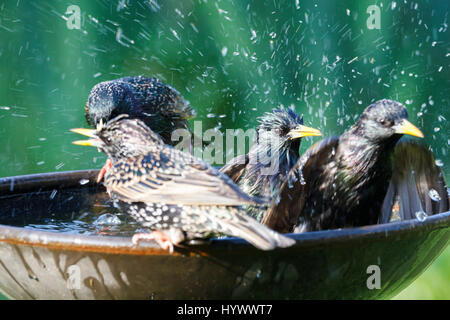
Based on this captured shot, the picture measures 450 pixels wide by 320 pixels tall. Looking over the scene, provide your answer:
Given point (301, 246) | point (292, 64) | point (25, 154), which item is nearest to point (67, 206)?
point (301, 246)

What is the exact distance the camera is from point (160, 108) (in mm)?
3609

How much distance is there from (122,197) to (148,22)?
11.3 ft

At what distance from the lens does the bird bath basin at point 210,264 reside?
1.58 metres

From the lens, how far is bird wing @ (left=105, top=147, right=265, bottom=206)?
1.67 meters

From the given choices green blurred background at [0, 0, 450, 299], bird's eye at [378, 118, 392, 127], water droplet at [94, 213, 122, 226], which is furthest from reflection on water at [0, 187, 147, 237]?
green blurred background at [0, 0, 450, 299]

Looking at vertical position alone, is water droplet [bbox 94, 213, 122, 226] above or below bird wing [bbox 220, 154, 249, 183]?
below

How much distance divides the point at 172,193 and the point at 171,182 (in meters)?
0.05

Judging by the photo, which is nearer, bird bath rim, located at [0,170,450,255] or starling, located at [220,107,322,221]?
bird bath rim, located at [0,170,450,255]

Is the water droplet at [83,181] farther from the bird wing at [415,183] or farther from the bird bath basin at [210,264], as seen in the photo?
the bird wing at [415,183]

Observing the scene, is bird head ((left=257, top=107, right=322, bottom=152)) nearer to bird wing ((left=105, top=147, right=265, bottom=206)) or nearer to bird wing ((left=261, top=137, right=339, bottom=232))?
bird wing ((left=261, top=137, right=339, bottom=232))

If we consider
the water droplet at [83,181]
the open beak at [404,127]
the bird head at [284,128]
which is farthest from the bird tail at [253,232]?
the water droplet at [83,181]

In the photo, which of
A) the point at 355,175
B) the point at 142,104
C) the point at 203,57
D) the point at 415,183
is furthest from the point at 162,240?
the point at 203,57

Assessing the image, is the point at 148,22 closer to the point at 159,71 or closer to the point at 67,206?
the point at 159,71

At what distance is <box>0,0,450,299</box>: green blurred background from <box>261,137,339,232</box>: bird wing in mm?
2631
